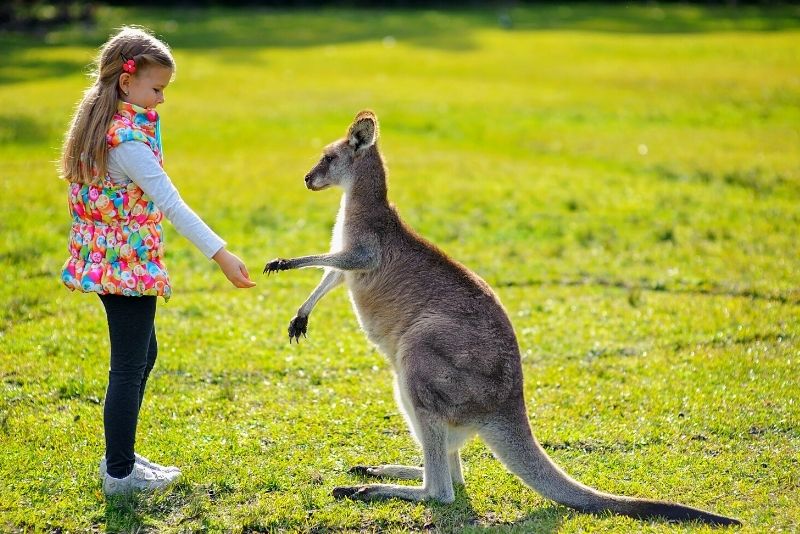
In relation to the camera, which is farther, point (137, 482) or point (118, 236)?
point (137, 482)

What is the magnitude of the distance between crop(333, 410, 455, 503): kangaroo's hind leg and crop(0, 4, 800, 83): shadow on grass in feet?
57.2

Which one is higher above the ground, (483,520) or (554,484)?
(554,484)

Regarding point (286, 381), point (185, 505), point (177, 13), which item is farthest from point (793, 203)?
point (177, 13)

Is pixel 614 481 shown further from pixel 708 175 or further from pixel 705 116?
pixel 705 116

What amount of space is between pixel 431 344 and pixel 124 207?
1500 mm

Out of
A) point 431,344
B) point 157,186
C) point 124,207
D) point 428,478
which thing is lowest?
point 428,478

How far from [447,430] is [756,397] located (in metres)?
2.32

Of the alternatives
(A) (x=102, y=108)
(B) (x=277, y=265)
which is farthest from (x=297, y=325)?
(A) (x=102, y=108)

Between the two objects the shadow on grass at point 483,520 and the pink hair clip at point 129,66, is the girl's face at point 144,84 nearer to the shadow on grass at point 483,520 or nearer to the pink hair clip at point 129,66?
the pink hair clip at point 129,66

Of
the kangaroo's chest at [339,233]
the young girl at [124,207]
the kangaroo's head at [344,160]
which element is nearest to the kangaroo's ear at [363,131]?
the kangaroo's head at [344,160]

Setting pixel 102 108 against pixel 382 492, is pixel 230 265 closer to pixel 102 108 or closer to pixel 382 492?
pixel 102 108

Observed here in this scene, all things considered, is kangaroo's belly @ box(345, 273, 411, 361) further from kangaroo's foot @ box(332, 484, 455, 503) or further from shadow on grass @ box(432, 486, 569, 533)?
shadow on grass @ box(432, 486, 569, 533)

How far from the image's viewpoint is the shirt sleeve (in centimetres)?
397

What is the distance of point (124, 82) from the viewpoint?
4.04 meters
